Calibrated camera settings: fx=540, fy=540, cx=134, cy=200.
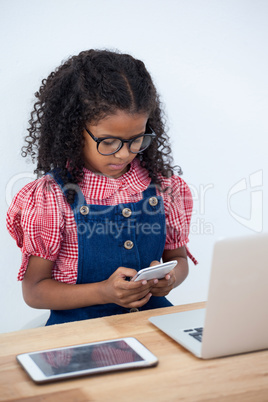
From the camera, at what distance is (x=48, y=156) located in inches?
65.7

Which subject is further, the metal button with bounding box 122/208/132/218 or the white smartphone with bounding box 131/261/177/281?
the metal button with bounding box 122/208/132/218

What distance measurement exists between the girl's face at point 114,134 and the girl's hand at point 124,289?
0.33 meters

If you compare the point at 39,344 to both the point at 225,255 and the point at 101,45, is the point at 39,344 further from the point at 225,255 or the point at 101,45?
the point at 101,45

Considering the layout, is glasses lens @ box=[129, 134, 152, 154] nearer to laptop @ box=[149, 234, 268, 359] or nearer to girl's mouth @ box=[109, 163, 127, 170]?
girl's mouth @ box=[109, 163, 127, 170]

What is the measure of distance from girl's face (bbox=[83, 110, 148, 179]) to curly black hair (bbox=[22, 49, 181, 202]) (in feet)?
0.06

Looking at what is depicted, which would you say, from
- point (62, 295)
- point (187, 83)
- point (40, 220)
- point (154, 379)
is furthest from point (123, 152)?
point (187, 83)

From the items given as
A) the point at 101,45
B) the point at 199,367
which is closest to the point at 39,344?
the point at 199,367

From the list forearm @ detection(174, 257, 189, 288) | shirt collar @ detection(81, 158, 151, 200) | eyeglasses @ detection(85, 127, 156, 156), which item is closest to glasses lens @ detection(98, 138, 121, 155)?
eyeglasses @ detection(85, 127, 156, 156)

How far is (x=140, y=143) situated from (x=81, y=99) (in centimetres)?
21

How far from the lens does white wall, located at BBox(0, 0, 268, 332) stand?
2.06m

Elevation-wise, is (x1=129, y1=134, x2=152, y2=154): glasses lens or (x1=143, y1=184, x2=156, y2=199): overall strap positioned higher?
(x1=129, y1=134, x2=152, y2=154): glasses lens

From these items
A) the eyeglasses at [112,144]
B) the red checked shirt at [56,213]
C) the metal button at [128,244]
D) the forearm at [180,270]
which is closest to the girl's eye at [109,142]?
the eyeglasses at [112,144]

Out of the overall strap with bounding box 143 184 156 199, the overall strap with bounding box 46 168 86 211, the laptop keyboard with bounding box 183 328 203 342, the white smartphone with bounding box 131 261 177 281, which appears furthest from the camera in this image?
the overall strap with bounding box 143 184 156 199

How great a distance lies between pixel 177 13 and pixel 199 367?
1.80m
